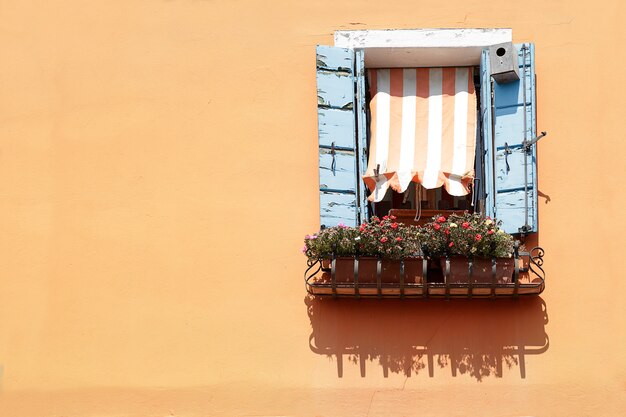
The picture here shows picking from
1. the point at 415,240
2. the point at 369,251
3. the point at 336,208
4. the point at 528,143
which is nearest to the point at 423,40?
the point at 528,143

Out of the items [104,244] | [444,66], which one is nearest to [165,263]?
[104,244]

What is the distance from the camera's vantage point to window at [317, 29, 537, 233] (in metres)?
7.11

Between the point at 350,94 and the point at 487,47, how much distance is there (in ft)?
3.06

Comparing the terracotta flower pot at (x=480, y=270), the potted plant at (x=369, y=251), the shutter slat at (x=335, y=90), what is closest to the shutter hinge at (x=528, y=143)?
the terracotta flower pot at (x=480, y=270)

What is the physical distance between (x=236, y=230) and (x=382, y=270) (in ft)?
3.19

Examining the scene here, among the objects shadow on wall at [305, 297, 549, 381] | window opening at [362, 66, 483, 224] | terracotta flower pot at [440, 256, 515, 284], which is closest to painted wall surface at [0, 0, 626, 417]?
shadow on wall at [305, 297, 549, 381]

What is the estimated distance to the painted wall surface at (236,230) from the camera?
6.92 metres

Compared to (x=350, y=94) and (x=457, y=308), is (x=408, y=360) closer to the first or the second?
(x=457, y=308)

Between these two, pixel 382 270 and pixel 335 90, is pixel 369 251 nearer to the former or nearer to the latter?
pixel 382 270

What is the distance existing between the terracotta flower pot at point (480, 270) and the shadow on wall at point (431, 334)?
0.23 meters

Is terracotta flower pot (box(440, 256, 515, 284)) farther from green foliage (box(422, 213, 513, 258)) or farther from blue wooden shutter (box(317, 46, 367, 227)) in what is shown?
blue wooden shutter (box(317, 46, 367, 227))

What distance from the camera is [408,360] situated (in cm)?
694

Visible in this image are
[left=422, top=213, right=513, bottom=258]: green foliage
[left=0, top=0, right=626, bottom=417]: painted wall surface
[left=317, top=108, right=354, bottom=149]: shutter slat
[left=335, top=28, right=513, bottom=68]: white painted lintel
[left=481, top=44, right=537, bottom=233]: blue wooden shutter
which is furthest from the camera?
[left=335, top=28, right=513, bottom=68]: white painted lintel

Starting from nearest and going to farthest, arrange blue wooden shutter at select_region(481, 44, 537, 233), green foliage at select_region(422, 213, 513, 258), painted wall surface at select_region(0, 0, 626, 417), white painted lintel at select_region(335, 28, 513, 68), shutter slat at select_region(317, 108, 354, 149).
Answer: green foliage at select_region(422, 213, 513, 258) → painted wall surface at select_region(0, 0, 626, 417) → blue wooden shutter at select_region(481, 44, 537, 233) → shutter slat at select_region(317, 108, 354, 149) → white painted lintel at select_region(335, 28, 513, 68)
